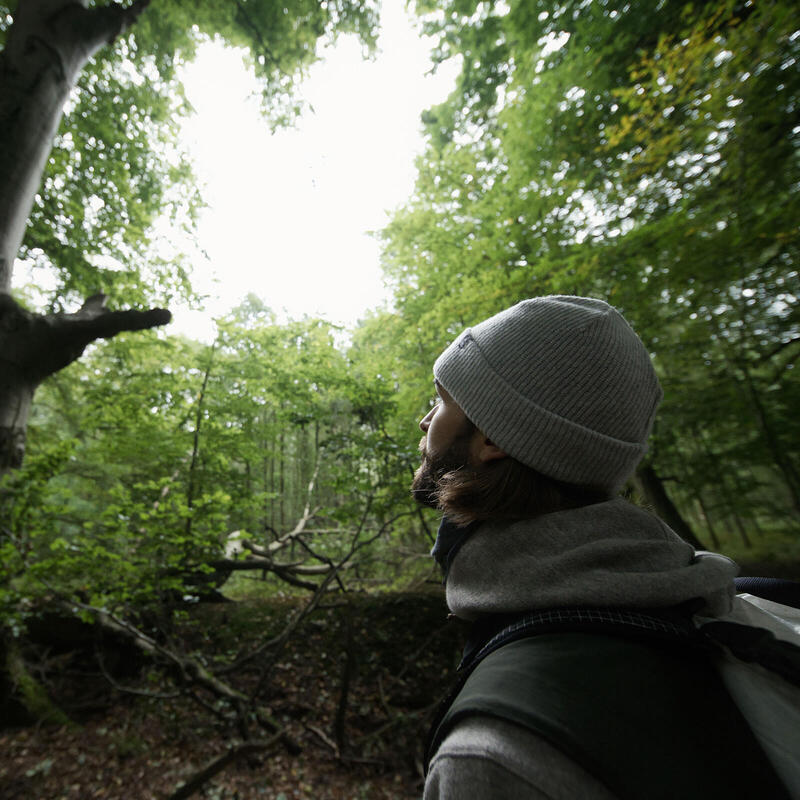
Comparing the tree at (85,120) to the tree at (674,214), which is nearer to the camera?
the tree at (85,120)

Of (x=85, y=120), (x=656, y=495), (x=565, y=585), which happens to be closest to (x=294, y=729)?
(x=565, y=585)

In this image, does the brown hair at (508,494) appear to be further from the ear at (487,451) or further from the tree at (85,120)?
the tree at (85,120)

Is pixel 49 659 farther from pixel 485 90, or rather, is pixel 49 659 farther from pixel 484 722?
pixel 485 90

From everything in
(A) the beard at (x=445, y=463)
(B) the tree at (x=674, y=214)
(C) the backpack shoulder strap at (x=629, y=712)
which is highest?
(B) the tree at (x=674, y=214)

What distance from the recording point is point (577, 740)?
50 cm

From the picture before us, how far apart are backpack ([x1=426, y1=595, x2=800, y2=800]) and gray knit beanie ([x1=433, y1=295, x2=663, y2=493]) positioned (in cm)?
38

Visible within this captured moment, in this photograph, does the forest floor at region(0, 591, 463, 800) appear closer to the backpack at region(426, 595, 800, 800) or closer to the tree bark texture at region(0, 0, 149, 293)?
the backpack at region(426, 595, 800, 800)

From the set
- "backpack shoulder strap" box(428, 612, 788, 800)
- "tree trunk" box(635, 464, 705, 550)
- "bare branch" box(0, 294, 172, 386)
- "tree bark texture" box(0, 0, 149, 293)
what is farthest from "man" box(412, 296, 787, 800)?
"tree trunk" box(635, 464, 705, 550)

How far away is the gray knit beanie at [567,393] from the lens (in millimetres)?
984

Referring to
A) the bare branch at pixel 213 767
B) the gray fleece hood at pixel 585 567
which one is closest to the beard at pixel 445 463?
the gray fleece hood at pixel 585 567

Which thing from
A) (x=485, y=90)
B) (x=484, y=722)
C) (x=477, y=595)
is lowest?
(x=484, y=722)

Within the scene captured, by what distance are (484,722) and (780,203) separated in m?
4.06

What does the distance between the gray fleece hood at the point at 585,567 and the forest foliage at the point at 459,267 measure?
2.80 m

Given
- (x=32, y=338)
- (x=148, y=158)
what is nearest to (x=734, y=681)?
(x=32, y=338)
